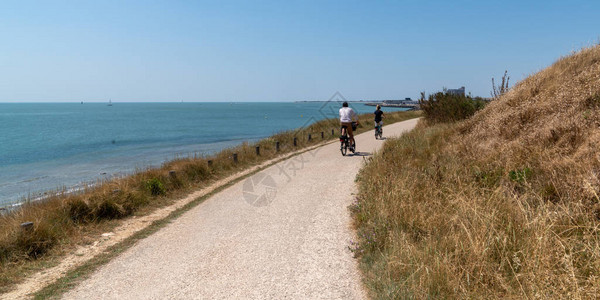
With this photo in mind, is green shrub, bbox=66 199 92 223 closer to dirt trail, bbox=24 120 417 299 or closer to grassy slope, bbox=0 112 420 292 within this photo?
grassy slope, bbox=0 112 420 292

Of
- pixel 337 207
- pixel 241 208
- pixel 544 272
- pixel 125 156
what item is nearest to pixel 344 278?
pixel 544 272

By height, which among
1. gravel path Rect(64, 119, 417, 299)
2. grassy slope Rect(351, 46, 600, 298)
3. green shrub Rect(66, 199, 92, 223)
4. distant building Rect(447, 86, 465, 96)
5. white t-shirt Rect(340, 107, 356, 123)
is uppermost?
distant building Rect(447, 86, 465, 96)

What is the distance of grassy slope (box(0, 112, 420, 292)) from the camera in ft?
19.5

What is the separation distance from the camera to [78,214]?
7957 mm

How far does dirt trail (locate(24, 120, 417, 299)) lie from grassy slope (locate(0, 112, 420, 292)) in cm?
146

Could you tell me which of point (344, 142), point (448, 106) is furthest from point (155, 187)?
point (448, 106)

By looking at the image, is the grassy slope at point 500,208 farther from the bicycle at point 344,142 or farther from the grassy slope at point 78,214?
the grassy slope at point 78,214

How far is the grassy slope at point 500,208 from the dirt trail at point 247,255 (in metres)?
0.55

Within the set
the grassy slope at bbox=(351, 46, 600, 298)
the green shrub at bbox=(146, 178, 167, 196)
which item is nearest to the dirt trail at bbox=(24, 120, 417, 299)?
the grassy slope at bbox=(351, 46, 600, 298)

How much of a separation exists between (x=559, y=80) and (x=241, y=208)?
400 inches

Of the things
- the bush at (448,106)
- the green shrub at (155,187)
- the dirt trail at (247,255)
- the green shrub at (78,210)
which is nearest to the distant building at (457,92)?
the bush at (448,106)

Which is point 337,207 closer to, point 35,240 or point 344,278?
point 344,278

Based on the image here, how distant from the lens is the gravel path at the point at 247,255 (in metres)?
4.49

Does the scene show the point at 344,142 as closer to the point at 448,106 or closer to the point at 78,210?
the point at 448,106
